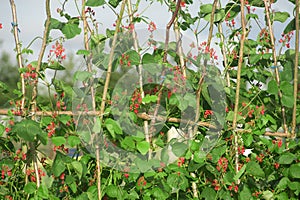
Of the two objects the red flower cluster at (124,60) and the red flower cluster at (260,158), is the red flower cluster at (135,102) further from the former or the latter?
the red flower cluster at (260,158)

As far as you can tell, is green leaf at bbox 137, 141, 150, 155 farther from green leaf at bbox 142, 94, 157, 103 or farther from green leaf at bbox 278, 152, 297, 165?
green leaf at bbox 278, 152, 297, 165

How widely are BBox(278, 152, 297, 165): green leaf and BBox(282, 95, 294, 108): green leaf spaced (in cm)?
27

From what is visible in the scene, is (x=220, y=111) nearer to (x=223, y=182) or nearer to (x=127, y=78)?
(x=223, y=182)

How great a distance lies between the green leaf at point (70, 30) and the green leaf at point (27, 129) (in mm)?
444

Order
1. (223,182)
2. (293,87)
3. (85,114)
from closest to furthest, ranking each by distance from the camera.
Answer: (85,114) < (223,182) < (293,87)

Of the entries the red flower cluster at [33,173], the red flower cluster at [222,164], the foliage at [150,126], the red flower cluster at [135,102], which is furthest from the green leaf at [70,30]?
the red flower cluster at [222,164]

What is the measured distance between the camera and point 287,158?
2662mm

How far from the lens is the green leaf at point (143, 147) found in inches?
93.3

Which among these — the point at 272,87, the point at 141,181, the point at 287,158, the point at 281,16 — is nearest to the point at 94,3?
the point at 141,181

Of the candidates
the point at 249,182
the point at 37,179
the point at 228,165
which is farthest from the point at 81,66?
the point at 249,182

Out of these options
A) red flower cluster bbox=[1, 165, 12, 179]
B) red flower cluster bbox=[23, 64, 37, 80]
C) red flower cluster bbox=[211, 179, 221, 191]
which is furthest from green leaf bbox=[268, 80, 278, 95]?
red flower cluster bbox=[1, 165, 12, 179]

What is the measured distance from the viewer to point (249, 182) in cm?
272

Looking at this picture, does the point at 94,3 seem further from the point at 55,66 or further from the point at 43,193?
the point at 43,193

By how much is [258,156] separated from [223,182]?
28cm
